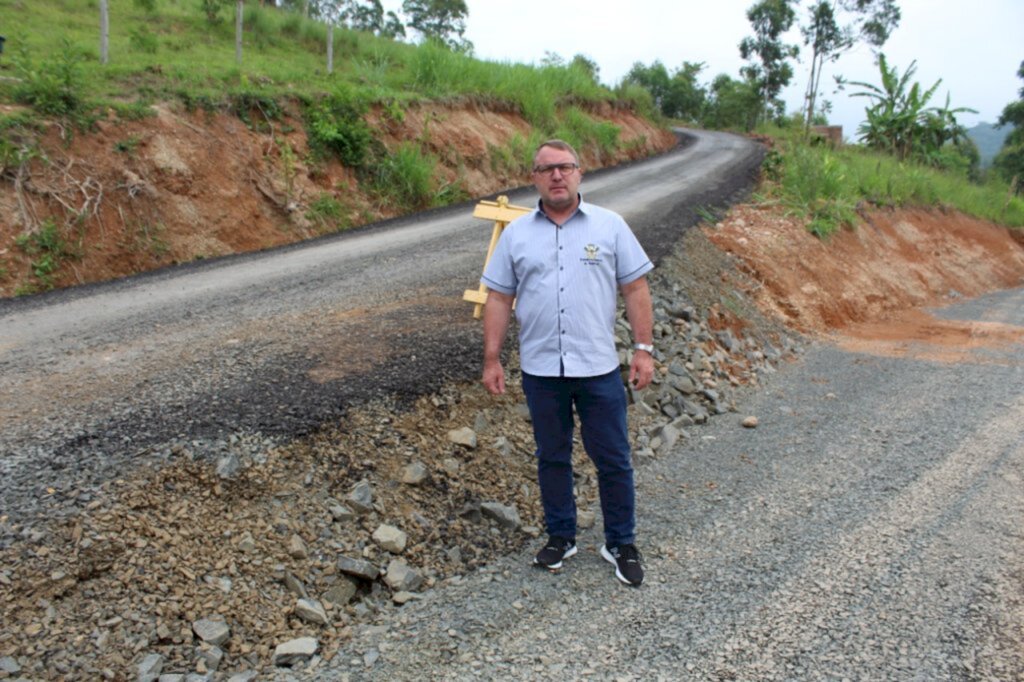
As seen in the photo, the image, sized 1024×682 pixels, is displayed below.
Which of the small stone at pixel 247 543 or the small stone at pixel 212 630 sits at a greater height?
the small stone at pixel 247 543

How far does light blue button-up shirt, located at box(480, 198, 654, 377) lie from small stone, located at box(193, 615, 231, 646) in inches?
62.9

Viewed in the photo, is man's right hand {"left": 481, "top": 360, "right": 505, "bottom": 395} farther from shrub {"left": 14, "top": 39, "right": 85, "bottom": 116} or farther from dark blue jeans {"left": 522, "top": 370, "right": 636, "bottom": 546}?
shrub {"left": 14, "top": 39, "right": 85, "bottom": 116}

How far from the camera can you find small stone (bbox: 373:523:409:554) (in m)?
3.74

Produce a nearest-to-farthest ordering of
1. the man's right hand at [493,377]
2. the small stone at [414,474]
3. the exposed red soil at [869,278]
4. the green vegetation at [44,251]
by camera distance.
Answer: the man's right hand at [493,377]
the small stone at [414,474]
the green vegetation at [44,251]
the exposed red soil at [869,278]

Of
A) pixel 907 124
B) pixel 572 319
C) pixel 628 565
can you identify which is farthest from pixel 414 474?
pixel 907 124

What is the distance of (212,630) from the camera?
10.1ft

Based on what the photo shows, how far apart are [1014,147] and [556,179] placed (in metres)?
42.3

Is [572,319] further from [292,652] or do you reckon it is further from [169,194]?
[169,194]

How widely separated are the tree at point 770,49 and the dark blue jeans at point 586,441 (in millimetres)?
35290

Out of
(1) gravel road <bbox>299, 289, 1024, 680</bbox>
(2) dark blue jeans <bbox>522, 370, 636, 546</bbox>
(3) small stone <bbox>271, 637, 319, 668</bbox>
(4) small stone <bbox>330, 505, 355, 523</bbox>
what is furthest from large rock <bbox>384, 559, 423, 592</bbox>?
(2) dark blue jeans <bbox>522, 370, 636, 546</bbox>

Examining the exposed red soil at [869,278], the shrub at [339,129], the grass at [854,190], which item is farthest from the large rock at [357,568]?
the grass at [854,190]

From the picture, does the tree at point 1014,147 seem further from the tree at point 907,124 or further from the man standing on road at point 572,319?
the man standing on road at point 572,319

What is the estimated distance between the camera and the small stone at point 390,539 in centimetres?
374

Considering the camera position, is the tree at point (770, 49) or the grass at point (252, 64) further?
the tree at point (770, 49)
